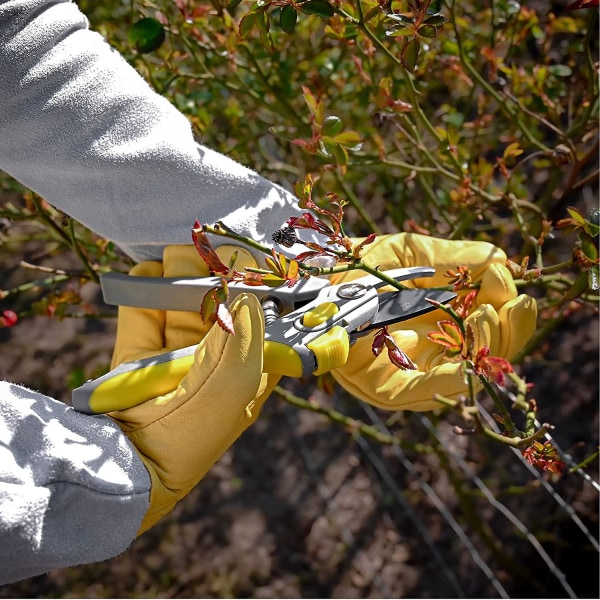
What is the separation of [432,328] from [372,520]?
1603 mm

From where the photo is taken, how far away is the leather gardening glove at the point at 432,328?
3.38 ft

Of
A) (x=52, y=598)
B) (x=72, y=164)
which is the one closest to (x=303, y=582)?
(x=52, y=598)

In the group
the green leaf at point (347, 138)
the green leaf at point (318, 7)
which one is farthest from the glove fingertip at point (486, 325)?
the green leaf at point (318, 7)

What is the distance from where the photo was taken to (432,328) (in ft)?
3.72

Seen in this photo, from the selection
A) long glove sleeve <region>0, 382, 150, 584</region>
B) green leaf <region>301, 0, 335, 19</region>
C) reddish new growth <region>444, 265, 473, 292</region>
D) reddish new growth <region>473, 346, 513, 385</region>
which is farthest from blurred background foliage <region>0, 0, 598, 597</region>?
long glove sleeve <region>0, 382, 150, 584</region>

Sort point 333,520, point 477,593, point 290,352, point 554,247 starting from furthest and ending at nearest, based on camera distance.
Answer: point 554,247 → point 333,520 → point 477,593 → point 290,352

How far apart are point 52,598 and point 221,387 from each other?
2.02 meters

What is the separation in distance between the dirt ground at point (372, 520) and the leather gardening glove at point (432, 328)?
1084mm

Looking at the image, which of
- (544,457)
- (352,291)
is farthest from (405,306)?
(544,457)

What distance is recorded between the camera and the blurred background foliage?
1323mm

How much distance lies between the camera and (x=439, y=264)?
1.13 meters

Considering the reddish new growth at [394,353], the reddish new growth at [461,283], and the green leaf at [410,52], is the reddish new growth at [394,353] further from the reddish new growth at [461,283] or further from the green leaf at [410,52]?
the green leaf at [410,52]

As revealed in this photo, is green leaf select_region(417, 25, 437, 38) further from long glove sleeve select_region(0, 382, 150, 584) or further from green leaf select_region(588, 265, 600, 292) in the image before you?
long glove sleeve select_region(0, 382, 150, 584)

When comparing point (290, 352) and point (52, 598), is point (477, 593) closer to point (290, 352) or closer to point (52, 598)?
point (52, 598)
